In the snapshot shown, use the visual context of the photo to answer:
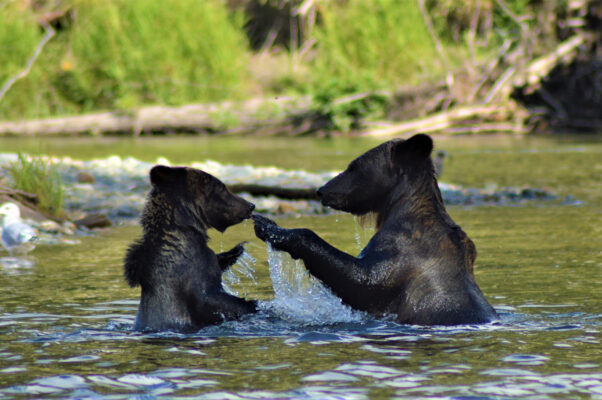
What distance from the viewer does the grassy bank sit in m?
34.5

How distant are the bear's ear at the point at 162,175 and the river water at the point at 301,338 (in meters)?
0.93

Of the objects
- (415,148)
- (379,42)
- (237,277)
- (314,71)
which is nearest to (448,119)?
(379,42)

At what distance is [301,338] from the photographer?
6.58m

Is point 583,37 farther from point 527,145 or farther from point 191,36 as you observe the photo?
point 191,36

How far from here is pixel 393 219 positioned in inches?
279

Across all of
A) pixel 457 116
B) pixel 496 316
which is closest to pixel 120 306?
pixel 496 316

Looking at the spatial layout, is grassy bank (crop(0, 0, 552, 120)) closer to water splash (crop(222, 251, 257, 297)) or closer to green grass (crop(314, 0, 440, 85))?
green grass (crop(314, 0, 440, 85))

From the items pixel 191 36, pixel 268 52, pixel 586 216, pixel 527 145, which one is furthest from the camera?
pixel 268 52

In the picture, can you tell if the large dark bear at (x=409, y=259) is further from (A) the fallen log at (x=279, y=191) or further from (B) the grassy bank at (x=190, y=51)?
(B) the grassy bank at (x=190, y=51)

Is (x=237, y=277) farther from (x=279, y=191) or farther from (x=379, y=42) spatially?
(x=379, y=42)

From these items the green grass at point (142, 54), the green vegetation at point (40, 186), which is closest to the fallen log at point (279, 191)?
the green vegetation at point (40, 186)

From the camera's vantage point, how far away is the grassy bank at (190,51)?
34.5 meters

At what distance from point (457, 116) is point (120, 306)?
881 inches

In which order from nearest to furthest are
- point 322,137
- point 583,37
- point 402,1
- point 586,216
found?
point 586,216 < point 583,37 < point 322,137 < point 402,1
